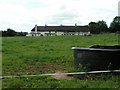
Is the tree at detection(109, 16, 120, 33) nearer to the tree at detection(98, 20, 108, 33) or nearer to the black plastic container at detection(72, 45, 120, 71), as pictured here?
the black plastic container at detection(72, 45, 120, 71)

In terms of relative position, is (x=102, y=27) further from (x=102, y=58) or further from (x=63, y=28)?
(x=102, y=58)

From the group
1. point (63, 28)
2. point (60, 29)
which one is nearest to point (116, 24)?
point (60, 29)

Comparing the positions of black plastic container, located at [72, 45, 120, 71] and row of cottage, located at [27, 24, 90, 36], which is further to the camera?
row of cottage, located at [27, 24, 90, 36]

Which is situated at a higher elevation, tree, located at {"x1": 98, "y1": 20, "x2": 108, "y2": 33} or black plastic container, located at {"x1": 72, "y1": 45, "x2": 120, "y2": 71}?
tree, located at {"x1": 98, "y1": 20, "x2": 108, "y2": 33}

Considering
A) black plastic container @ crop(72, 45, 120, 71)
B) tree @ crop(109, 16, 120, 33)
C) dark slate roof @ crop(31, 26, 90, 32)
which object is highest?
dark slate roof @ crop(31, 26, 90, 32)

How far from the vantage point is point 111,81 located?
5.85 metres

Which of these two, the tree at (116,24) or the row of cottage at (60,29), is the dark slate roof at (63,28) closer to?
the row of cottage at (60,29)

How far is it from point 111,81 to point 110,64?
1260 mm

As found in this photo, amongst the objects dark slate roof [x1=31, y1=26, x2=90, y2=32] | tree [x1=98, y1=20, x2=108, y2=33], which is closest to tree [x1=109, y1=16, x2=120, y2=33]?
tree [x1=98, y1=20, x2=108, y2=33]

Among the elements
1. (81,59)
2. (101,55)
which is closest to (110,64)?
(101,55)

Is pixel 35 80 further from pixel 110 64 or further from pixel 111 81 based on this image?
pixel 110 64

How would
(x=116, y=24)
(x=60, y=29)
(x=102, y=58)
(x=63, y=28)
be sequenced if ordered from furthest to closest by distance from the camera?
1. (x=63, y=28)
2. (x=60, y=29)
3. (x=116, y=24)
4. (x=102, y=58)

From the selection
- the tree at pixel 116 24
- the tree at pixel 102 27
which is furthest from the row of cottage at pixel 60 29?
the tree at pixel 116 24

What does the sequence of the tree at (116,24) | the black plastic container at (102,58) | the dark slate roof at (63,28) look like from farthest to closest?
the dark slate roof at (63,28) < the tree at (116,24) < the black plastic container at (102,58)
